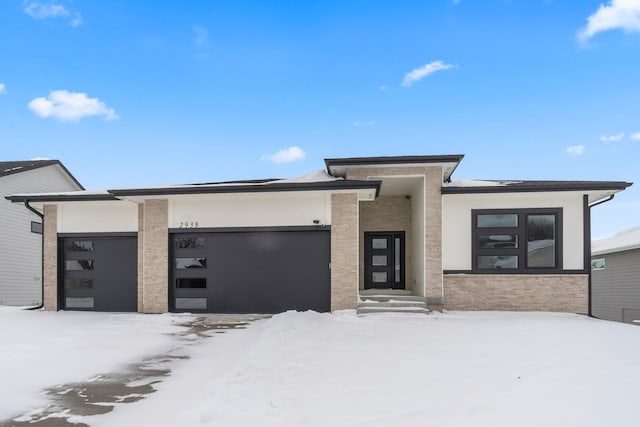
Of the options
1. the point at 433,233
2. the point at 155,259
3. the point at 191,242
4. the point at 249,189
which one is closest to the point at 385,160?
the point at 433,233

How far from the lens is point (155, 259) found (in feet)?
35.7

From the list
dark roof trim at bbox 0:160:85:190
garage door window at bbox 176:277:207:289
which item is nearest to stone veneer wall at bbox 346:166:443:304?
garage door window at bbox 176:277:207:289

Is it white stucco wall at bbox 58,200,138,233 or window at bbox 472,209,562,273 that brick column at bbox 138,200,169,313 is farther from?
window at bbox 472,209,562,273

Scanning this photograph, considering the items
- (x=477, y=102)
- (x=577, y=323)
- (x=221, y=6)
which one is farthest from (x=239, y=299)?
(x=477, y=102)

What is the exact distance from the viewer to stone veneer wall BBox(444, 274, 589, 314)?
418 inches

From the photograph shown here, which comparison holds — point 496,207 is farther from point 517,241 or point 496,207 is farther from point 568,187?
point 568,187

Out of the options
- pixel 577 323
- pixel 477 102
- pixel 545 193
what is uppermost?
pixel 477 102

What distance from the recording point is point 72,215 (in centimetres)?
1171

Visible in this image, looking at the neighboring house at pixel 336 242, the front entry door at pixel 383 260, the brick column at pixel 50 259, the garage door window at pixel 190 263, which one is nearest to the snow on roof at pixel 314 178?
the neighboring house at pixel 336 242

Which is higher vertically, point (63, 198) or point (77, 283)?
point (63, 198)

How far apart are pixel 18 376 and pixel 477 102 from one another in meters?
22.8

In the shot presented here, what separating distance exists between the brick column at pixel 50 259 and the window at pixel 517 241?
43.3 ft

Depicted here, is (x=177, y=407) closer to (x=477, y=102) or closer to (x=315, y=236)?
(x=315, y=236)

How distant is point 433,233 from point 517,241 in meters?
2.59
